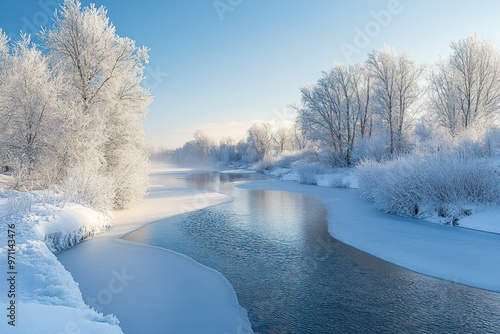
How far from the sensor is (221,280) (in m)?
6.30

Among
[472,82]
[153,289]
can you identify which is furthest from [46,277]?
[472,82]

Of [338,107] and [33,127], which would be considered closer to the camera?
[33,127]

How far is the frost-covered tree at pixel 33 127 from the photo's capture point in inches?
532

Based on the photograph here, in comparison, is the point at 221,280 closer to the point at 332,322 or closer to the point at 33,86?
the point at 332,322

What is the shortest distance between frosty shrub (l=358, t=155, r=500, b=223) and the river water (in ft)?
14.1

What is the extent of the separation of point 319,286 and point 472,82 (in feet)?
102

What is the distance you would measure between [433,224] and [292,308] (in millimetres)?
8606

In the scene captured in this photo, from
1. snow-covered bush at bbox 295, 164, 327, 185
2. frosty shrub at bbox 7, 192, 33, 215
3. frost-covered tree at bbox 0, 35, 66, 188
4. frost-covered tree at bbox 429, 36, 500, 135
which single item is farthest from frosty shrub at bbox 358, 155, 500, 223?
frost-covered tree at bbox 429, 36, 500, 135

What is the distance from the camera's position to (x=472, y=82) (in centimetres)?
2798

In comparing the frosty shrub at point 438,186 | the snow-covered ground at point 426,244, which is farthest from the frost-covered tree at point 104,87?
the frosty shrub at point 438,186

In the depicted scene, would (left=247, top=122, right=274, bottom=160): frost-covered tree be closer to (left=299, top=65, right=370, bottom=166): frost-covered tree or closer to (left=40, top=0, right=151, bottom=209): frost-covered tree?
(left=299, top=65, right=370, bottom=166): frost-covered tree

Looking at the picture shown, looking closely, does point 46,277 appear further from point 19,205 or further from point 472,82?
point 472,82

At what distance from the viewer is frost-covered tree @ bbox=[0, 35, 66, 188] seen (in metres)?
13.5

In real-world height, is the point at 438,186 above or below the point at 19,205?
above
